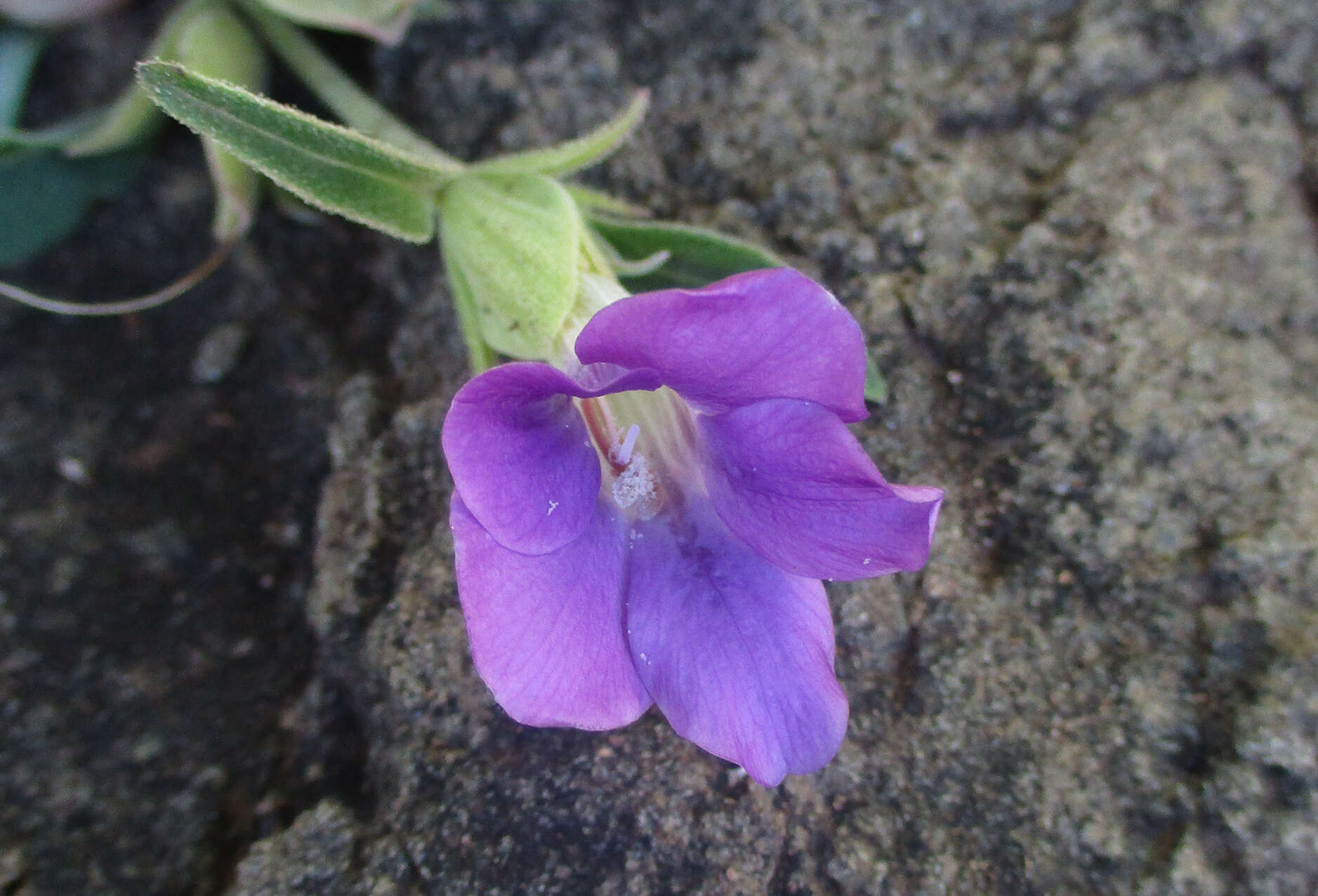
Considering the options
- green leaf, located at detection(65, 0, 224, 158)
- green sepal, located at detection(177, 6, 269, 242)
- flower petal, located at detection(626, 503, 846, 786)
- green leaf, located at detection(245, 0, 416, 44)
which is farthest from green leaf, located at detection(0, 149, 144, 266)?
flower petal, located at detection(626, 503, 846, 786)

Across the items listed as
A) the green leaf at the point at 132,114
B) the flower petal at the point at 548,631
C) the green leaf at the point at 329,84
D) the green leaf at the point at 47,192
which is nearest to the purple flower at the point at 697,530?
the flower petal at the point at 548,631

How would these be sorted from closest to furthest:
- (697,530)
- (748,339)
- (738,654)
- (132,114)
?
1. (748,339)
2. (738,654)
3. (697,530)
4. (132,114)

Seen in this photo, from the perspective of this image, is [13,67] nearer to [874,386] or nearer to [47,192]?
[47,192]

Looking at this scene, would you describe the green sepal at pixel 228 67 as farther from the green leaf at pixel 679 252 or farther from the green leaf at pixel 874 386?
the green leaf at pixel 874 386

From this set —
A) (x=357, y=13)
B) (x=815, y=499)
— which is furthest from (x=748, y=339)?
(x=357, y=13)

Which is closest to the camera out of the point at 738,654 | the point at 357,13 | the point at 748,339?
the point at 748,339

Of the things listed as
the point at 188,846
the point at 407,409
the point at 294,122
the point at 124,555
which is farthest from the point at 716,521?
the point at 124,555
